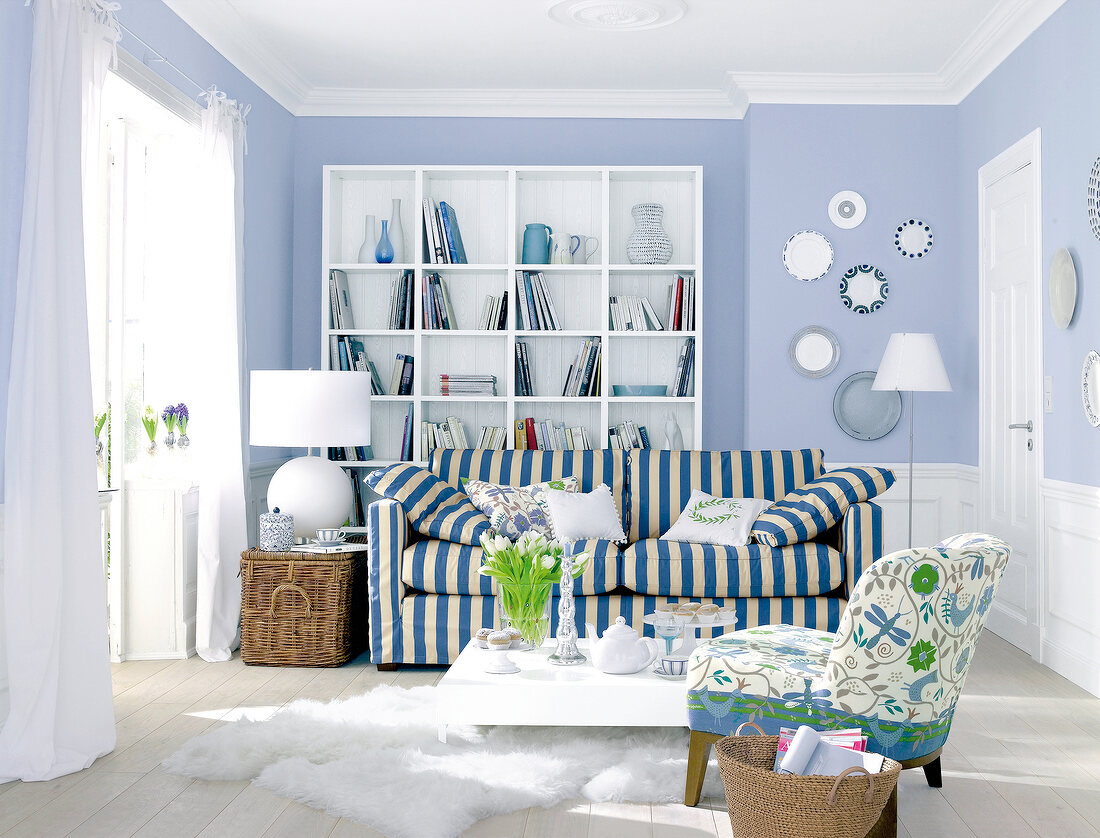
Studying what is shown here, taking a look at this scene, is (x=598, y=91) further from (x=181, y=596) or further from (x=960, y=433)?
(x=181, y=596)

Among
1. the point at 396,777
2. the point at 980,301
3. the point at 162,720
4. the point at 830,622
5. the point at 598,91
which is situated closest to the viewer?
the point at 396,777

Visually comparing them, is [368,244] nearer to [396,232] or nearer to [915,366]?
[396,232]

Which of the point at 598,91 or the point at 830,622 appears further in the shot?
the point at 598,91

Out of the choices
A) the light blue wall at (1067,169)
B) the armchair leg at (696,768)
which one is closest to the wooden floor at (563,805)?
the armchair leg at (696,768)

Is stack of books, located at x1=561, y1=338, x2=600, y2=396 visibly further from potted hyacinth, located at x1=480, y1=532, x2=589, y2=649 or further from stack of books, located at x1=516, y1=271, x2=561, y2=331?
potted hyacinth, located at x1=480, y1=532, x2=589, y2=649

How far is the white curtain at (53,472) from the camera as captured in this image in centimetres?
285

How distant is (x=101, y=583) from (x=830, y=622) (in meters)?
2.64

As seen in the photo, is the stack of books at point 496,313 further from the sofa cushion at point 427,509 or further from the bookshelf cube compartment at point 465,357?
the sofa cushion at point 427,509

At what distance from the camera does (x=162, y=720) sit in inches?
131

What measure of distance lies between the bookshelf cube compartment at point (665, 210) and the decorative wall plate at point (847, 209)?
771 mm

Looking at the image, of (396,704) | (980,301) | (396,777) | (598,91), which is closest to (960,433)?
(980,301)

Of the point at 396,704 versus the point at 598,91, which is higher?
the point at 598,91

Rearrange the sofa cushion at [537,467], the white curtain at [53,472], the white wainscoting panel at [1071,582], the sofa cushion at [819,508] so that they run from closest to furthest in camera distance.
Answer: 1. the white curtain at [53,472]
2. the white wainscoting panel at [1071,582]
3. the sofa cushion at [819,508]
4. the sofa cushion at [537,467]

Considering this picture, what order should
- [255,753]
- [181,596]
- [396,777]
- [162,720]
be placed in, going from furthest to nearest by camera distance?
[181,596]
[162,720]
[255,753]
[396,777]
